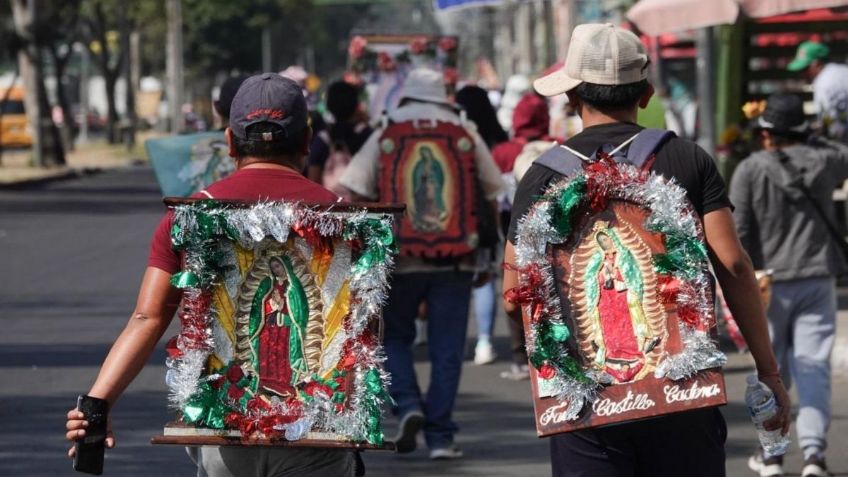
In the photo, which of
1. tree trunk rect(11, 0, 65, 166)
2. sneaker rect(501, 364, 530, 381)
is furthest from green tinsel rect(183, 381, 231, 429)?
tree trunk rect(11, 0, 65, 166)

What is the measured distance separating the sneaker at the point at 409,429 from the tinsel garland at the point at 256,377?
3725 millimetres

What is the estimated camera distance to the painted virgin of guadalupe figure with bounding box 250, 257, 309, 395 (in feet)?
13.4

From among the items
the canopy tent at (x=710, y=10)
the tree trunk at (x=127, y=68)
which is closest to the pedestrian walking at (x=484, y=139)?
the canopy tent at (x=710, y=10)

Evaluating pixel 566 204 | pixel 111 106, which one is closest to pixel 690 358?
pixel 566 204

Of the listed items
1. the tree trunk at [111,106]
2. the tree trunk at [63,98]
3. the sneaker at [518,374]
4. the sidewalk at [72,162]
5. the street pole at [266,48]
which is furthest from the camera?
the street pole at [266,48]

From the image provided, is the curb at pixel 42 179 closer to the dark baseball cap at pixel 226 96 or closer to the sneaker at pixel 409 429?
the sneaker at pixel 409 429

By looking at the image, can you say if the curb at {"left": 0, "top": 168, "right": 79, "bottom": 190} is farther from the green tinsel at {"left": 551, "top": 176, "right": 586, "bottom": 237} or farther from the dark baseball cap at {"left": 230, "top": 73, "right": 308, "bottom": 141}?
the green tinsel at {"left": 551, "top": 176, "right": 586, "bottom": 237}

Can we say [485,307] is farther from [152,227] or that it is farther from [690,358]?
[152,227]

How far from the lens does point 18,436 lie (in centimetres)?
837

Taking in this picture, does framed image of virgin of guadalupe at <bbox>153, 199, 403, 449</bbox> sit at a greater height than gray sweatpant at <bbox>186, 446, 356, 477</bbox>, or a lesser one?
greater

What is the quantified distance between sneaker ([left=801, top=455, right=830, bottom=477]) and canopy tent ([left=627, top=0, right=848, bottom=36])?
4818mm

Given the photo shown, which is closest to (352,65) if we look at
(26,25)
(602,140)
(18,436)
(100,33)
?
(26,25)

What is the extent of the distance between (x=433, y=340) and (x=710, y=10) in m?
4.45

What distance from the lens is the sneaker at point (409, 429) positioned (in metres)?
7.86
